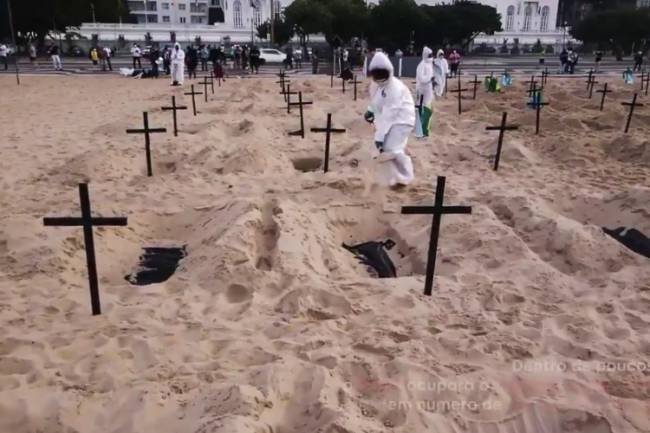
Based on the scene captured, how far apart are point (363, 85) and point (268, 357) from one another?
57.5 feet

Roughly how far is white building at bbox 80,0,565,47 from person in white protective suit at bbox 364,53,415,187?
47.3 metres

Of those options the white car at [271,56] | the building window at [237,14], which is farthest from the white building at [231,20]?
the white car at [271,56]

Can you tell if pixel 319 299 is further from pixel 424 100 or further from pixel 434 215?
pixel 424 100

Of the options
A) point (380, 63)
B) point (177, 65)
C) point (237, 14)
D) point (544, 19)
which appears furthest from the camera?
point (544, 19)

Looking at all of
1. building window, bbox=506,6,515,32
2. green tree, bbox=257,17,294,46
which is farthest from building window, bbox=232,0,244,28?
building window, bbox=506,6,515,32

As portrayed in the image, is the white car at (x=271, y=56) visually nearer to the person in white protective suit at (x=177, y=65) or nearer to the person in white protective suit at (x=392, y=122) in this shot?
the person in white protective suit at (x=177, y=65)

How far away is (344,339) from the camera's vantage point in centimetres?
373

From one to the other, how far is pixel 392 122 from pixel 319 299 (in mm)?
3544

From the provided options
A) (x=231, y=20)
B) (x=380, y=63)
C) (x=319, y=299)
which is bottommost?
(x=319, y=299)

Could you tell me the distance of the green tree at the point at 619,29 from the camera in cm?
4391

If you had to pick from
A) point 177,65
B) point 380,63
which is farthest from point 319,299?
point 177,65

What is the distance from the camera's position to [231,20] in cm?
6378

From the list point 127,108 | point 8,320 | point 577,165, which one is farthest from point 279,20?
point 8,320

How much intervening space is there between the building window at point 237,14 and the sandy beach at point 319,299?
58.5 metres
